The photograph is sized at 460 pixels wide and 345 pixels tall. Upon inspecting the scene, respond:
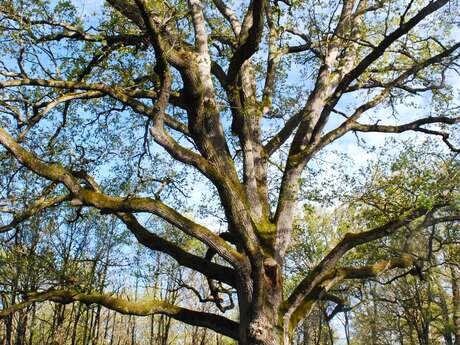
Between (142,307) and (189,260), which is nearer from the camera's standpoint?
(142,307)

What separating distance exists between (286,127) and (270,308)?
439 centimetres

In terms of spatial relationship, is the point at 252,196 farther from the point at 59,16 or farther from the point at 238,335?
the point at 59,16

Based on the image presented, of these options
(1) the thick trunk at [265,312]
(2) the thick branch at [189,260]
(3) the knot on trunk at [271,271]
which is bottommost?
(1) the thick trunk at [265,312]

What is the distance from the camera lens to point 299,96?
10961 mm

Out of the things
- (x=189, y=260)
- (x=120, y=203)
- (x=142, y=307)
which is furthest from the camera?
(x=189, y=260)

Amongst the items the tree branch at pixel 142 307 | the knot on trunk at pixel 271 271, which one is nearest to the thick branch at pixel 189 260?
the tree branch at pixel 142 307

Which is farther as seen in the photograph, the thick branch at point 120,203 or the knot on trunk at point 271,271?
the knot on trunk at point 271,271

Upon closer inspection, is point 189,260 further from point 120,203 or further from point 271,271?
point 120,203

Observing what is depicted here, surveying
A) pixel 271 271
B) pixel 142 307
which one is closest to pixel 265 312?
pixel 271 271

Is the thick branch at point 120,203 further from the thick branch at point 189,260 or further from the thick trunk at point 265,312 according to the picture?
the thick branch at point 189,260

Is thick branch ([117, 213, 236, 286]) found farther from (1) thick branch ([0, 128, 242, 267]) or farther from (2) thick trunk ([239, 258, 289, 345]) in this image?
(1) thick branch ([0, 128, 242, 267])

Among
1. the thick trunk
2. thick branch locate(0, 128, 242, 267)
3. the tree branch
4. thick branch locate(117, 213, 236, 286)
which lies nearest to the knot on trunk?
the thick trunk

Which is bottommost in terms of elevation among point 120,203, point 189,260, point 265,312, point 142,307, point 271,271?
point 265,312

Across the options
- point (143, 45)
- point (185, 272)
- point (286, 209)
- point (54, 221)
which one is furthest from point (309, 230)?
point (143, 45)
